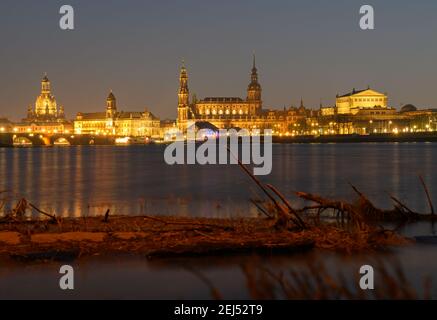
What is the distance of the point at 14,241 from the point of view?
38.9ft

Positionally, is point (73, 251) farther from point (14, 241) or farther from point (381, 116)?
point (381, 116)

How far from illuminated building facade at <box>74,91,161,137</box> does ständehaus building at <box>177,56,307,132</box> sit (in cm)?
954

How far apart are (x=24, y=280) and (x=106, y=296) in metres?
1.43

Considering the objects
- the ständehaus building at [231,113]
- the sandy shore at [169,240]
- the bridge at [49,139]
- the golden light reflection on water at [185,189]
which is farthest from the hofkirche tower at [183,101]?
the sandy shore at [169,240]

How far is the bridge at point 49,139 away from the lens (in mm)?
124812

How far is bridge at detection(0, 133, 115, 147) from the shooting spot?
125 metres

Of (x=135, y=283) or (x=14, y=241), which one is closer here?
(x=135, y=283)

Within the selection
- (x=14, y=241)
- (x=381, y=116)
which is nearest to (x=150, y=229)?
(x=14, y=241)

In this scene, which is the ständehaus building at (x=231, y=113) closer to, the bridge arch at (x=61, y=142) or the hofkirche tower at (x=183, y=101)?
the hofkirche tower at (x=183, y=101)

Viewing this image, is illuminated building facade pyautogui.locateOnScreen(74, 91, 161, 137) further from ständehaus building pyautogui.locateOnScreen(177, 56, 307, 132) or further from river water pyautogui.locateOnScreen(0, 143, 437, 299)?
river water pyautogui.locateOnScreen(0, 143, 437, 299)

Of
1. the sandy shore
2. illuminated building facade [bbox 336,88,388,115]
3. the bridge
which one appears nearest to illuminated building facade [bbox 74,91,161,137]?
the bridge
